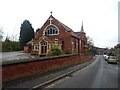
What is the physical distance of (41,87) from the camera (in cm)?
1169

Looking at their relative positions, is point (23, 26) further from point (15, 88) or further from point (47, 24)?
point (15, 88)

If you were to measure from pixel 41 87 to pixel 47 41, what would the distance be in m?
41.3

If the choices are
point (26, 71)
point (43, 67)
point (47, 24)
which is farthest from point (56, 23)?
point (26, 71)

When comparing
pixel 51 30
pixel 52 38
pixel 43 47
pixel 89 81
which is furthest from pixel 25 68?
pixel 51 30

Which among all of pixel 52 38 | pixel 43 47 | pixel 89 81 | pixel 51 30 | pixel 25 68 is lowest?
pixel 89 81

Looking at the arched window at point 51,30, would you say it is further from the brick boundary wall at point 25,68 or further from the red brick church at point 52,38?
the brick boundary wall at point 25,68

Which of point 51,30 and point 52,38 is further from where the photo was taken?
point 51,30

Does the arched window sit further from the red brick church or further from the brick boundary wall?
the brick boundary wall

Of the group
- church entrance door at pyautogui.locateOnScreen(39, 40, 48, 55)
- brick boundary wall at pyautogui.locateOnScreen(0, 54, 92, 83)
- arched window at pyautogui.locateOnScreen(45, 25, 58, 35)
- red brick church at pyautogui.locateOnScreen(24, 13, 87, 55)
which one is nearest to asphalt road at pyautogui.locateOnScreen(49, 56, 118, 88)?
brick boundary wall at pyautogui.locateOnScreen(0, 54, 92, 83)

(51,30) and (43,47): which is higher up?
(51,30)

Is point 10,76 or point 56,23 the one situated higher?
point 56,23

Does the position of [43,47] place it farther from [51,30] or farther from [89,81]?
[89,81]

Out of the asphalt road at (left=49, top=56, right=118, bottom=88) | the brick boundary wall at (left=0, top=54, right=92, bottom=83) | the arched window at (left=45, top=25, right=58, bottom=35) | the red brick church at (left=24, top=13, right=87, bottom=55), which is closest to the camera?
the brick boundary wall at (left=0, top=54, right=92, bottom=83)

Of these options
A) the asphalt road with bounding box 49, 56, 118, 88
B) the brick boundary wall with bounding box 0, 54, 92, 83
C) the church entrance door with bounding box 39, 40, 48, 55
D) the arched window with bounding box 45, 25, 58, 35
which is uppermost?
the arched window with bounding box 45, 25, 58, 35
